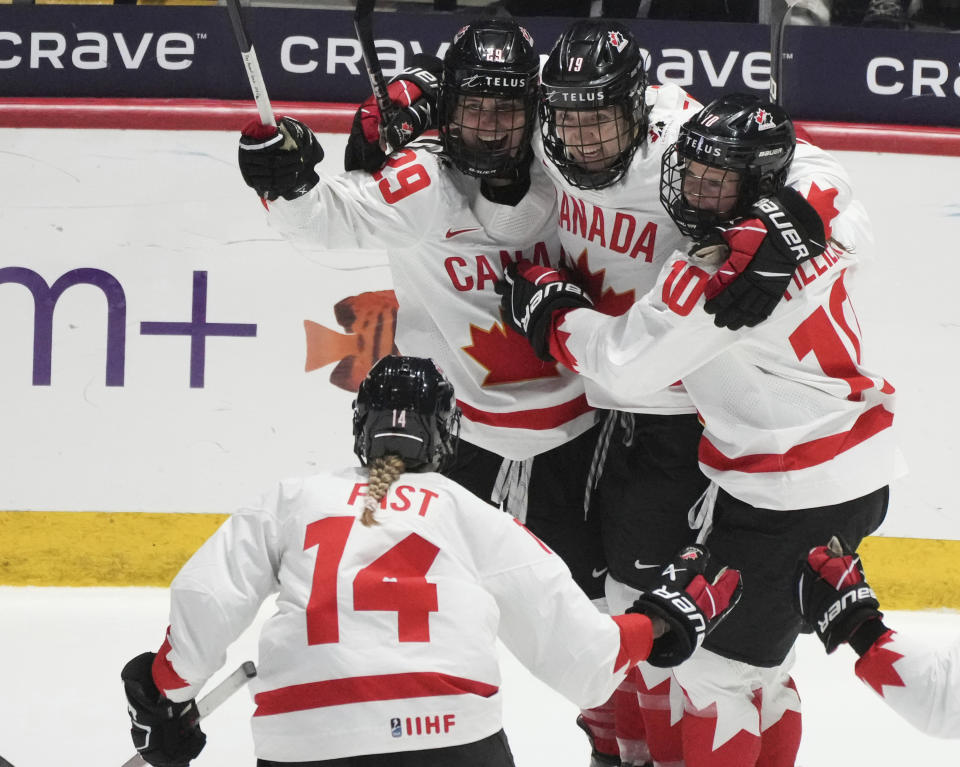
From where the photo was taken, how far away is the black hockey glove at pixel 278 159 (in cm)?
224

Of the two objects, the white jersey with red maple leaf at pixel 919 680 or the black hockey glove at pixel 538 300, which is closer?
the white jersey with red maple leaf at pixel 919 680

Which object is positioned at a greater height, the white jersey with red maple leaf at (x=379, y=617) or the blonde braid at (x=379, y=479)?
the blonde braid at (x=379, y=479)

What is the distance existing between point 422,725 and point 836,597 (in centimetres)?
64

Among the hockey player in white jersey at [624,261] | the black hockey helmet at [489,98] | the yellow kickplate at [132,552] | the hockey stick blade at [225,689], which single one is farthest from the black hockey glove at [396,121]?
the yellow kickplate at [132,552]

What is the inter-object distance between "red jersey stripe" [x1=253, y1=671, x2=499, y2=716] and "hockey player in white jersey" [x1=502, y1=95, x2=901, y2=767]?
26.7 inches

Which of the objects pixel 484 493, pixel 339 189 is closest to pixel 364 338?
pixel 484 493

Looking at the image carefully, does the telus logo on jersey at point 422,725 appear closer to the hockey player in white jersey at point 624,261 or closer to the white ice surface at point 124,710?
the hockey player in white jersey at point 624,261

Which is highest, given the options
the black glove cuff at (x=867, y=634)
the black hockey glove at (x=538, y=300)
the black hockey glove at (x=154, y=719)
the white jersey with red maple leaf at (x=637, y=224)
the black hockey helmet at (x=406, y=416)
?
the white jersey with red maple leaf at (x=637, y=224)

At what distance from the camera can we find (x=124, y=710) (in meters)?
2.95

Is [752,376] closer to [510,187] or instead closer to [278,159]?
[510,187]

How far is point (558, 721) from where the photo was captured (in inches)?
117

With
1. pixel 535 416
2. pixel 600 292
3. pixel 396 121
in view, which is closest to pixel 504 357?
pixel 535 416

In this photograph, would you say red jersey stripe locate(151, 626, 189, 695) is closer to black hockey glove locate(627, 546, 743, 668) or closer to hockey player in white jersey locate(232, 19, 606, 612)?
black hockey glove locate(627, 546, 743, 668)

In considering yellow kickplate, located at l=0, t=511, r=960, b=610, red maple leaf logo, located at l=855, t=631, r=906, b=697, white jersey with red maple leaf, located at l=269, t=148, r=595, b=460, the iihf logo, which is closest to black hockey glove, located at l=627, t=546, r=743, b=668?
red maple leaf logo, located at l=855, t=631, r=906, b=697
